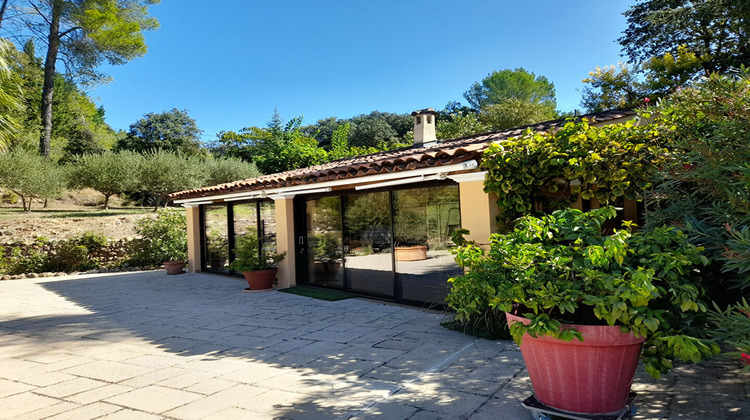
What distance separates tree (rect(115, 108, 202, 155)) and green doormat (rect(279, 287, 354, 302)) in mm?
27841

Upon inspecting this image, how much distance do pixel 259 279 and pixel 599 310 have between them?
8132mm

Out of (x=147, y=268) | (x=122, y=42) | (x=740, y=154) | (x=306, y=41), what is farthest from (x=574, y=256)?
(x=122, y=42)

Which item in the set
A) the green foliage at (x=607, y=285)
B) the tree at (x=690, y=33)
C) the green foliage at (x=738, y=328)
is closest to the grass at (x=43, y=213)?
the green foliage at (x=607, y=285)

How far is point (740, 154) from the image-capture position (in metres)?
2.74

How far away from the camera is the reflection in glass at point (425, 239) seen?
695 centimetres

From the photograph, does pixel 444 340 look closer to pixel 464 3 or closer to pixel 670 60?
pixel 464 3

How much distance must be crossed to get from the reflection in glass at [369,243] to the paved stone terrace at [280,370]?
887 millimetres

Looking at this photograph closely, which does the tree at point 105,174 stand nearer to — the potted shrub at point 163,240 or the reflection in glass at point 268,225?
the potted shrub at point 163,240

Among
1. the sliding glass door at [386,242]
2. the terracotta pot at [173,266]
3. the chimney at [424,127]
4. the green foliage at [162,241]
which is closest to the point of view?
the sliding glass door at [386,242]

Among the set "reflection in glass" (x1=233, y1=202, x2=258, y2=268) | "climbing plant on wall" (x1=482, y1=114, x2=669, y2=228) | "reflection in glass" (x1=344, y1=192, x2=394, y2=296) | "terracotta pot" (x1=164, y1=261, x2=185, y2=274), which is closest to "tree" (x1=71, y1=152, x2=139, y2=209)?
"terracotta pot" (x1=164, y1=261, x2=185, y2=274)

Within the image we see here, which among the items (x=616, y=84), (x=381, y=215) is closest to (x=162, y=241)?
(x=381, y=215)

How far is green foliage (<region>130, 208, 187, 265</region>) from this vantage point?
1506cm

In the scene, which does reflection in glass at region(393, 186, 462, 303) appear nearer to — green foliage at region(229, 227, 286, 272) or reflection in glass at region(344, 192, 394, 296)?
reflection in glass at region(344, 192, 394, 296)

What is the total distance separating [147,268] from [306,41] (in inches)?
580
